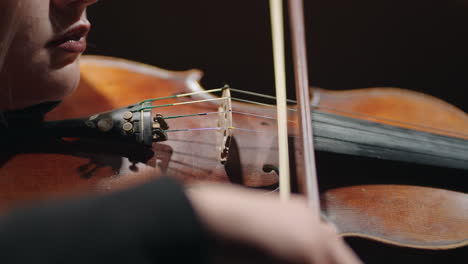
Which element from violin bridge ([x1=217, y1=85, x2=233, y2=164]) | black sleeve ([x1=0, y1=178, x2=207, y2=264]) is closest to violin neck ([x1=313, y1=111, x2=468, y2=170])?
violin bridge ([x1=217, y1=85, x2=233, y2=164])

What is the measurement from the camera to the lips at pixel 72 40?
1.60ft

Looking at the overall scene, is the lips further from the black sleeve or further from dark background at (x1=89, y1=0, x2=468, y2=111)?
dark background at (x1=89, y1=0, x2=468, y2=111)

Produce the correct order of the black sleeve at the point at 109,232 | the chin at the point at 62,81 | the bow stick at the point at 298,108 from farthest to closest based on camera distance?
the chin at the point at 62,81 < the bow stick at the point at 298,108 < the black sleeve at the point at 109,232

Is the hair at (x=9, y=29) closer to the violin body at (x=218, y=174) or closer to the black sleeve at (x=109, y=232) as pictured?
the violin body at (x=218, y=174)

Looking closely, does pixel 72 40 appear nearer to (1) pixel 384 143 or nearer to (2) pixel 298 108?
(2) pixel 298 108

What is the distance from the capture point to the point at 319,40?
1.09 metres

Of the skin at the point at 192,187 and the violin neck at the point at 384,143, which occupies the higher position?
the violin neck at the point at 384,143

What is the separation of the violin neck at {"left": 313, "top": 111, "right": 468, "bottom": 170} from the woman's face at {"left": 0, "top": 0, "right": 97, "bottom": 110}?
347mm

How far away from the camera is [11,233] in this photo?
0.69 ft

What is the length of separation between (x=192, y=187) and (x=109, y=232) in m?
0.12

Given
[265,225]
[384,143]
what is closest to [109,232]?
[265,225]

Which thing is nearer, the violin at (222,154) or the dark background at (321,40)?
the violin at (222,154)

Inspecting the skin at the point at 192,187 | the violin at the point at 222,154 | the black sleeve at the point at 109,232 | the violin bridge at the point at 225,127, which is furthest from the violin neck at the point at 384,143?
the black sleeve at the point at 109,232

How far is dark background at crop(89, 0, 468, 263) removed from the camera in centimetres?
105
